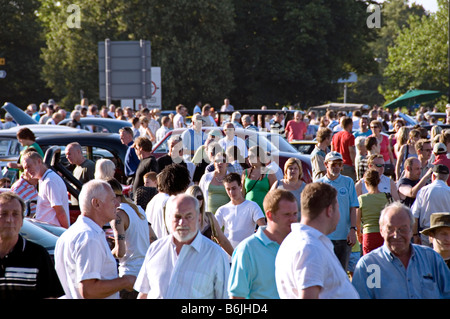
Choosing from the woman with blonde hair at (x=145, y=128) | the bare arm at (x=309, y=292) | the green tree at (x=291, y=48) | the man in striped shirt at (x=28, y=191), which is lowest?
the bare arm at (x=309, y=292)

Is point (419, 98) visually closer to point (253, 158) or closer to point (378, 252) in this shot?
point (253, 158)

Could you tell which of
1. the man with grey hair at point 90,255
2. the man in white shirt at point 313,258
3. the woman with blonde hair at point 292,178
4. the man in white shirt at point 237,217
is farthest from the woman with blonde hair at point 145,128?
→ the man in white shirt at point 313,258

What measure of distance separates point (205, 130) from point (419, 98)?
26.1 meters

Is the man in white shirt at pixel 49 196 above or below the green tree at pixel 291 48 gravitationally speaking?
below

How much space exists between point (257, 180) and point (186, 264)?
482 cm

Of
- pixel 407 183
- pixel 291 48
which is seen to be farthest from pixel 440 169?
pixel 291 48

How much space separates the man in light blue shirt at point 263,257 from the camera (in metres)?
4.84

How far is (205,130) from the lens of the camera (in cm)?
1515

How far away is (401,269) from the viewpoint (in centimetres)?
493

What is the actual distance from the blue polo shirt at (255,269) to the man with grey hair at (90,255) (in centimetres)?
80

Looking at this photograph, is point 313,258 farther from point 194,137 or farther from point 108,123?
point 108,123

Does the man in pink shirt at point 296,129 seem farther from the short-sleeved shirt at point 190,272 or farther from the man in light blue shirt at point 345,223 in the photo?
the short-sleeved shirt at point 190,272

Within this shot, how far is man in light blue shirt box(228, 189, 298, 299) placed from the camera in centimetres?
484

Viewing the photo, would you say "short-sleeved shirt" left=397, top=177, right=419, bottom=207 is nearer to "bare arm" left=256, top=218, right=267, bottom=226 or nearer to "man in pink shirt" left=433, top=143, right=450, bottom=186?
"man in pink shirt" left=433, top=143, right=450, bottom=186
